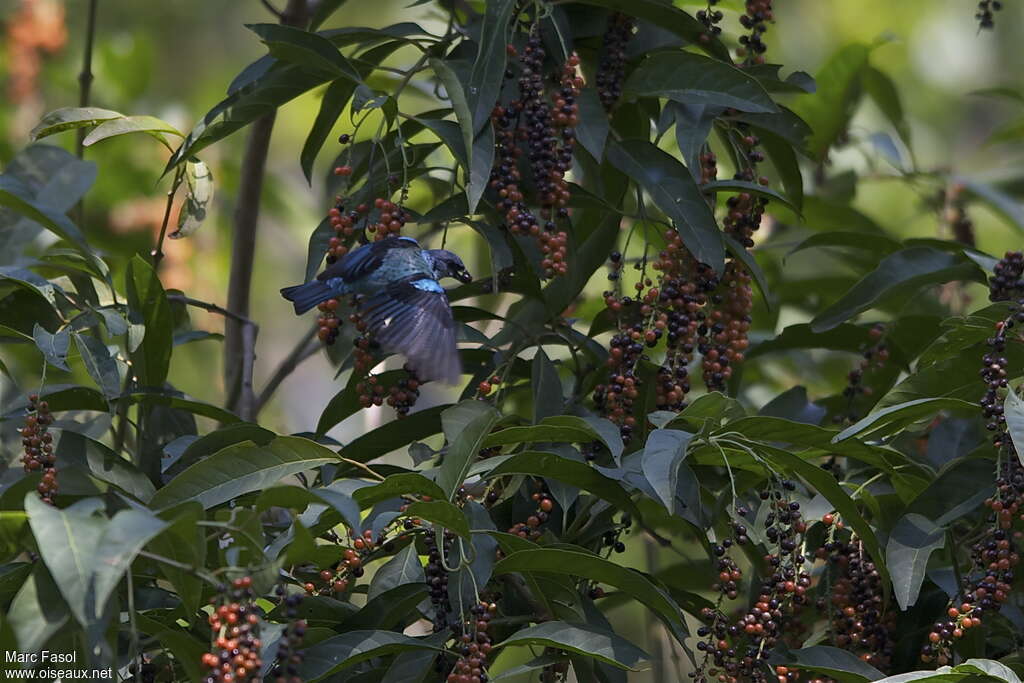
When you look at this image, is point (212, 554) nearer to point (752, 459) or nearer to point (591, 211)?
point (752, 459)

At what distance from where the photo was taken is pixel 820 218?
7.88 feet

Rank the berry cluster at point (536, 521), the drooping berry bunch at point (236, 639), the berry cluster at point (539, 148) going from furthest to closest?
the berry cluster at point (539, 148) < the berry cluster at point (536, 521) < the drooping berry bunch at point (236, 639)

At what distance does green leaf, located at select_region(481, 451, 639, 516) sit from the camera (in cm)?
145

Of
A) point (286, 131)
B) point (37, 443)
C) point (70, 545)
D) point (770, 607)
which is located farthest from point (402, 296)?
point (286, 131)

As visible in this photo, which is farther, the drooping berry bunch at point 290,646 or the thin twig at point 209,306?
the thin twig at point 209,306

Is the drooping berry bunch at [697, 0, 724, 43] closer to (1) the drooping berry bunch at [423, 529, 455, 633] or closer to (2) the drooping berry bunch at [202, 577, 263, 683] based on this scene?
(1) the drooping berry bunch at [423, 529, 455, 633]

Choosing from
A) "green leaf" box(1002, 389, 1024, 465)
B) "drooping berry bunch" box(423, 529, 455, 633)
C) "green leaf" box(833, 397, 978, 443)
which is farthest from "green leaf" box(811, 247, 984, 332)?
"drooping berry bunch" box(423, 529, 455, 633)

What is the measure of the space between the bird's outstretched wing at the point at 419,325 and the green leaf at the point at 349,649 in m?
0.35

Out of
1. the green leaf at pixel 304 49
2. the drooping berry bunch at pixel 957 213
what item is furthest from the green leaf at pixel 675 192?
the drooping berry bunch at pixel 957 213

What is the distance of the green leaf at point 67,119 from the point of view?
174cm

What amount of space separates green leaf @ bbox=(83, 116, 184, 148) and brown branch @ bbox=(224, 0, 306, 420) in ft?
0.65

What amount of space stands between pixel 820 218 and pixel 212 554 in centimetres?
144

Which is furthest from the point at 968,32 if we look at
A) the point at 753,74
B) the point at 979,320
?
the point at 979,320

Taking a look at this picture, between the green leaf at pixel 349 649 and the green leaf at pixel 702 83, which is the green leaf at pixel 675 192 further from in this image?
the green leaf at pixel 349 649
